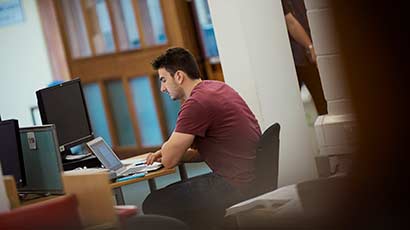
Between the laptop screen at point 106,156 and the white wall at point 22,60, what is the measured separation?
2.80 m

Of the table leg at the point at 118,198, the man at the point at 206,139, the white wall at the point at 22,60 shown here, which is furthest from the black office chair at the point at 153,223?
the white wall at the point at 22,60

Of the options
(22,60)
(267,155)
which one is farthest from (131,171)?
(22,60)

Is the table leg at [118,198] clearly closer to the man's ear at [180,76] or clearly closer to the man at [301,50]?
the man's ear at [180,76]

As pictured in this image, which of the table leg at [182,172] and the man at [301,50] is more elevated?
the man at [301,50]

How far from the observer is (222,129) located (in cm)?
274

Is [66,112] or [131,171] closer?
[131,171]

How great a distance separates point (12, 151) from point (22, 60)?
10.6 ft

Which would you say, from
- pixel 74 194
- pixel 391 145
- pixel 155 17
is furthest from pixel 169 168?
pixel 155 17

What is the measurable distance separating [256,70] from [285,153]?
35cm

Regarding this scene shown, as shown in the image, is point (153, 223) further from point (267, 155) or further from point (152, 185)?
point (152, 185)

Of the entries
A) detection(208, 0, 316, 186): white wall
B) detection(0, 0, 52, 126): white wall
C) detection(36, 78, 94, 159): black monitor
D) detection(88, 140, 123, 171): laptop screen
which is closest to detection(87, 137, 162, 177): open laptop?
detection(88, 140, 123, 171): laptop screen

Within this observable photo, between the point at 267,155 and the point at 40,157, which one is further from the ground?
the point at 40,157

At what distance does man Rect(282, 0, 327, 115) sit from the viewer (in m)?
3.09

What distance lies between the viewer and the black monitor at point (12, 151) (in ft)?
8.27
